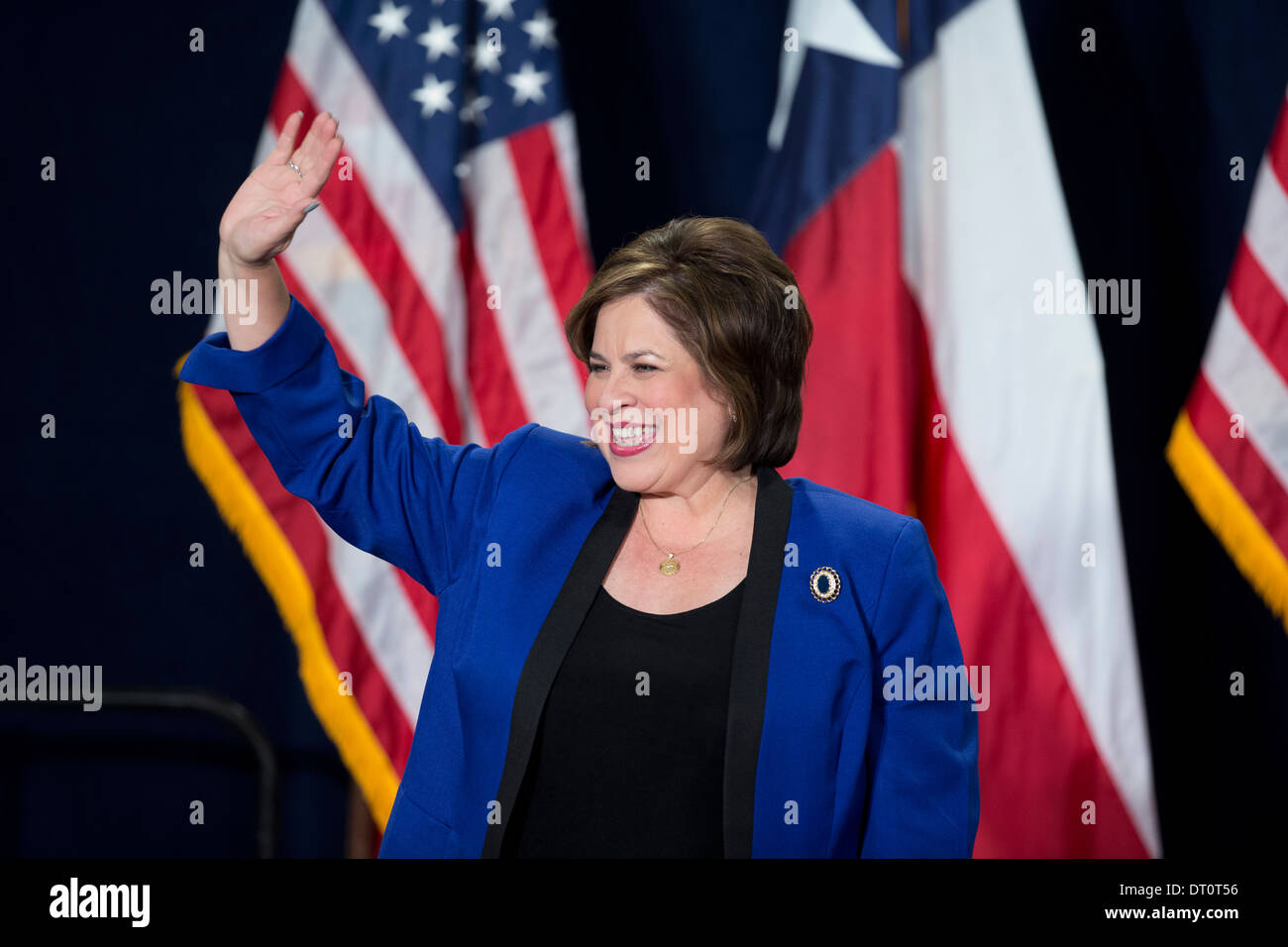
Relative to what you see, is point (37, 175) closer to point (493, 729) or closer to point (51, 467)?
point (51, 467)

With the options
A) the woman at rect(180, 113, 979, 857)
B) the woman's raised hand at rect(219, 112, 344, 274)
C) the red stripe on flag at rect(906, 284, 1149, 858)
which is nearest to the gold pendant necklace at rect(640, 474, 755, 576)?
the woman at rect(180, 113, 979, 857)

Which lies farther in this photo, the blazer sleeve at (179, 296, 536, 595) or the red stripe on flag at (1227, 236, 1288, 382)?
the red stripe on flag at (1227, 236, 1288, 382)

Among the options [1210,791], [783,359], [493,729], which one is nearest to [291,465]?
[493,729]

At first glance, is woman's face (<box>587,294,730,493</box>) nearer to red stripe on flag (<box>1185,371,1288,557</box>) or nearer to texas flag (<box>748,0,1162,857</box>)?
texas flag (<box>748,0,1162,857</box>)

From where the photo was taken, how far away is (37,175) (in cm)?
306

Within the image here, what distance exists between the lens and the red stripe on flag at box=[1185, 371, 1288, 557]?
2715 mm

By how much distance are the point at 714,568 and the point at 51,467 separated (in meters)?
2.13

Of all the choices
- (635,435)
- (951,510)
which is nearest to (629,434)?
(635,435)

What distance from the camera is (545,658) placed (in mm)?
1482

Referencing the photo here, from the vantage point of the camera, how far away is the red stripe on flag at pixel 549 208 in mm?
2783

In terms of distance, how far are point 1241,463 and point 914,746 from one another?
1600mm

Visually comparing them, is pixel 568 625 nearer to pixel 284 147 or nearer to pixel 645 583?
pixel 645 583

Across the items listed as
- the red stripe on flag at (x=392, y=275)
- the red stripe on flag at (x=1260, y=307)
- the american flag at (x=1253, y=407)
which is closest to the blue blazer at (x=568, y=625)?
the red stripe on flag at (x=392, y=275)

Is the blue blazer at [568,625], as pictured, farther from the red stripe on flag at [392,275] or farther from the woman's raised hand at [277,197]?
the red stripe on flag at [392,275]
